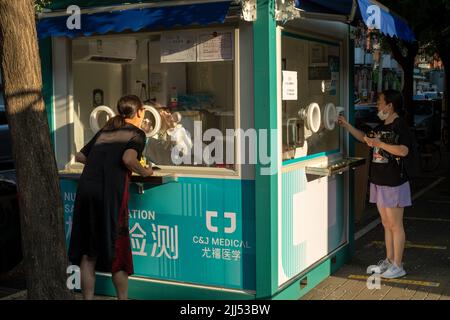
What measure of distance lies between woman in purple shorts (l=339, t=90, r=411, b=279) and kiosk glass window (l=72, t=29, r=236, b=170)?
1490 millimetres

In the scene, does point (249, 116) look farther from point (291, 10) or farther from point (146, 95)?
point (146, 95)

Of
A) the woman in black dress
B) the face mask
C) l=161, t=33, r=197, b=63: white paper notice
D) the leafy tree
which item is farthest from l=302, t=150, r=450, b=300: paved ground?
the leafy tree

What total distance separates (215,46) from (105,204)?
153 centimetres

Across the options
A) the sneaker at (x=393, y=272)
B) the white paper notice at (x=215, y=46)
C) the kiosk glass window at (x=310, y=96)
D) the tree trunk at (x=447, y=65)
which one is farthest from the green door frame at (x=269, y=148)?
the tree trunk at (x=447, y=65)

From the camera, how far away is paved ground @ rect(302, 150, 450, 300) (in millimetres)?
5629

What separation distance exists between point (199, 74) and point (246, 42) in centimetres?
67

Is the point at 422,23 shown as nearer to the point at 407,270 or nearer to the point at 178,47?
the point at 407,270

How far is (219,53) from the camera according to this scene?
16.7 feet

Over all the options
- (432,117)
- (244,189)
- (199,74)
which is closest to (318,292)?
(244,189)

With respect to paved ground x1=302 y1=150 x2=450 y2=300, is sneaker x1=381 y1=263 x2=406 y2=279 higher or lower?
higher

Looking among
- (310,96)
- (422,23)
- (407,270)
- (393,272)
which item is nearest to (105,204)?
(310,96)

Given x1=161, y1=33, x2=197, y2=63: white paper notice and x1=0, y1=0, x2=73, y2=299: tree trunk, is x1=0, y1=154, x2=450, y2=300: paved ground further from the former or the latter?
x1=161, y1=33, x2=197, y2=63: white paper notice

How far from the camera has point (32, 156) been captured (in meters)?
3.70
